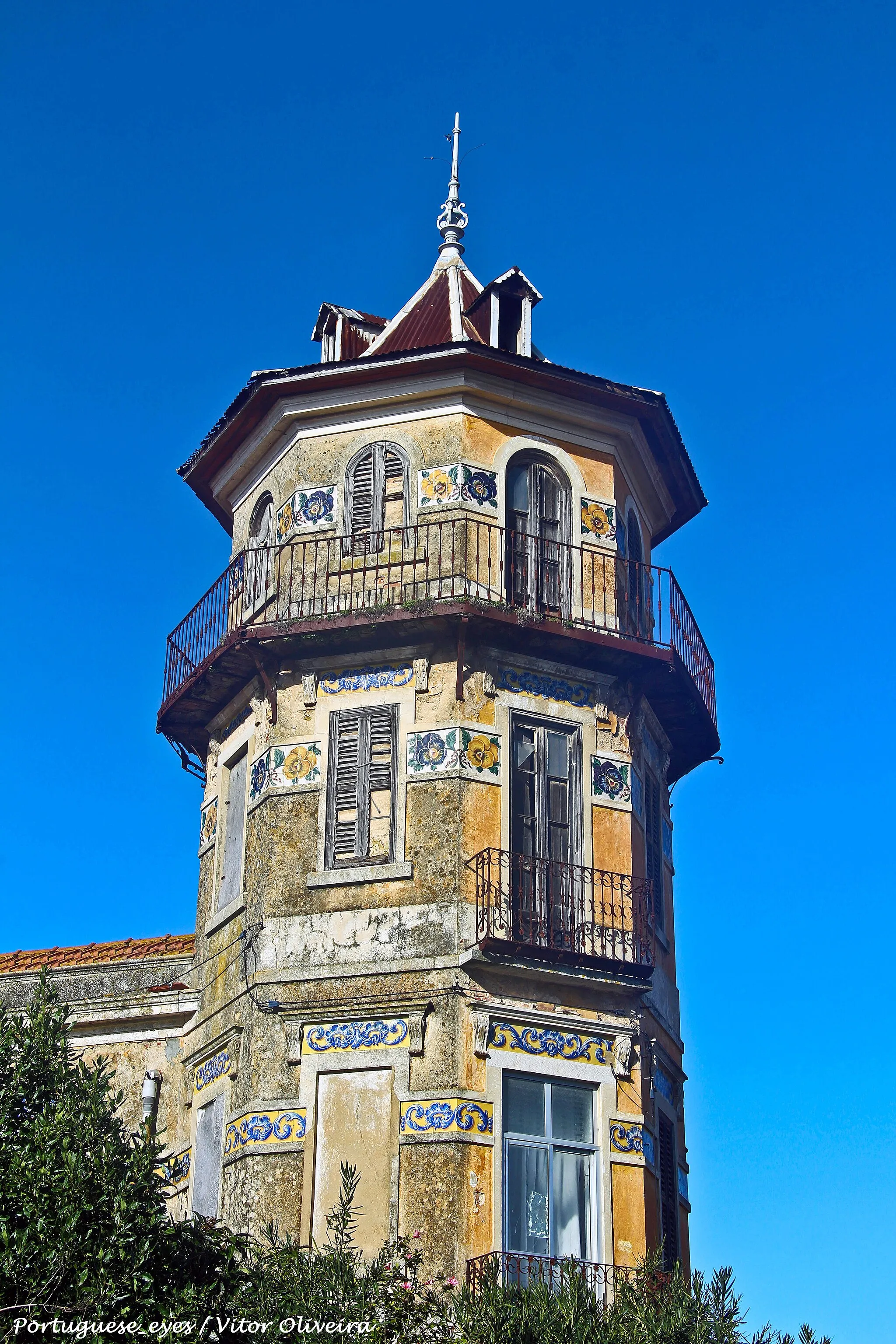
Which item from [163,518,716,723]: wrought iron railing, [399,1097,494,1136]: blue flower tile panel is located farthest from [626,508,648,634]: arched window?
[399,1097,494,1136]: blue flower tile panel

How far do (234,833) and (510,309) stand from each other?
8.92 m

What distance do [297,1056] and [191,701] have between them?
20.2 ft

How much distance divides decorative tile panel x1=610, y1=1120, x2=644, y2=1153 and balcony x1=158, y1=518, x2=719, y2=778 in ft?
20.0

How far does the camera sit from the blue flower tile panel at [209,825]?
86.6 ft

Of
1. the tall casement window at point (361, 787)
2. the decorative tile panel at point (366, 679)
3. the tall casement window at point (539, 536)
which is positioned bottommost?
the tall casement window at point (361, 787)

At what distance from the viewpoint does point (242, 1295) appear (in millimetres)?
17969

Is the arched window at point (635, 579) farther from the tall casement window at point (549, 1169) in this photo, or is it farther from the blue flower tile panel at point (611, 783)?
the tall casement window at point (549, 1169)

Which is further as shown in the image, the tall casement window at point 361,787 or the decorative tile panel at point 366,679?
the decorative tile panel at point 366,679

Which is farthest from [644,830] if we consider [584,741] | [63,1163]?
[63,1163]

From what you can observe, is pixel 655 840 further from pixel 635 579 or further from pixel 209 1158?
pixel 209 1158

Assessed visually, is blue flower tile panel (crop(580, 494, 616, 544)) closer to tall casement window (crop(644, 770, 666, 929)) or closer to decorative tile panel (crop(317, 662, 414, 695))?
tall casement window (crop(644, 770, 666, 929))

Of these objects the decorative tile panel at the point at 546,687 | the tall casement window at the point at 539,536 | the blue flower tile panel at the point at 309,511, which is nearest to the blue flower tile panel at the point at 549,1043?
the decorative tile panel at the point at 546,687

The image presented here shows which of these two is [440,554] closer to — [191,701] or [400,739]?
[400,739]

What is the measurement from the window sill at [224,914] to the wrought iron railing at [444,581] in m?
3.42
